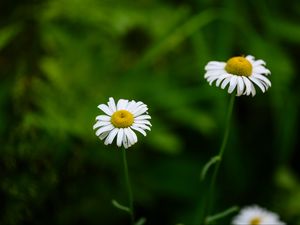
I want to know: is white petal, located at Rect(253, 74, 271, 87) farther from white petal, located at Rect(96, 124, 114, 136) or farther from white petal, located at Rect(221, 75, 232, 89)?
white petal, located at Rect(96, 124, 114, 136)

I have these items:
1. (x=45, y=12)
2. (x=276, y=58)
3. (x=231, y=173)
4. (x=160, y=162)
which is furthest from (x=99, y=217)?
(x=276, y=58)

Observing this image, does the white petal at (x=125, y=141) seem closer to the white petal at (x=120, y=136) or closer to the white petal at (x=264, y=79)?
the white petal at (x=120, y=136)

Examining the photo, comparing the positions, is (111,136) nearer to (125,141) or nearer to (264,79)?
(125,141)

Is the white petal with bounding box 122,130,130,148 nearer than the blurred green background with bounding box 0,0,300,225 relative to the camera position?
Yes

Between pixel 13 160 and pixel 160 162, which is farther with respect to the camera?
pixel 160 162

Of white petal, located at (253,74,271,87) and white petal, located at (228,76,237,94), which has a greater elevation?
white petal, located at (253,74,271,87)

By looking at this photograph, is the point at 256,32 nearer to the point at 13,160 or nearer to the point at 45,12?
the point at 45,12

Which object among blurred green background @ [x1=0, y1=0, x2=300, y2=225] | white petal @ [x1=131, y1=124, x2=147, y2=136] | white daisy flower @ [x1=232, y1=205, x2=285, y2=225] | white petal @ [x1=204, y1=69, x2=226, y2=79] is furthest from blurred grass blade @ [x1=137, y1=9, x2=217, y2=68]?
white petal @ [x1=131, y1=124, x2=147, y2=136]
